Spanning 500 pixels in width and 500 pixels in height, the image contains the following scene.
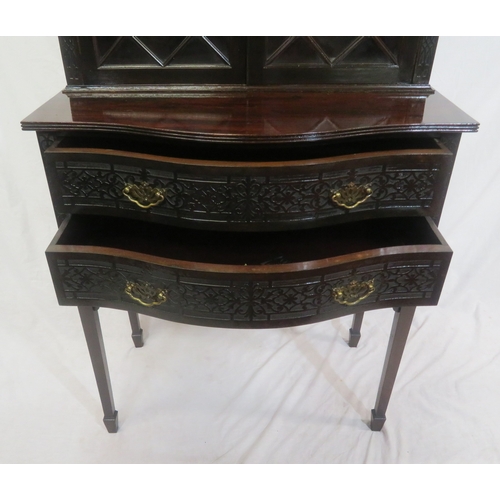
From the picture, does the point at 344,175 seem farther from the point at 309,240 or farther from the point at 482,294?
the point at 482,294

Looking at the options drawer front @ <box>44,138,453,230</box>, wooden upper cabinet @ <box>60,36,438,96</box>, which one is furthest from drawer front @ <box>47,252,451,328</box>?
wooden upper cabinet @ <box>60,36,438,96</box>

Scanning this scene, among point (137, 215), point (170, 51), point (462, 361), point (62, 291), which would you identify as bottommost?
point (462, 361)

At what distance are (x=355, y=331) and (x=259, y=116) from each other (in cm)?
89

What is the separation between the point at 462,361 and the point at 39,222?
156 cm

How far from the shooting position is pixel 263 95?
1135 mm

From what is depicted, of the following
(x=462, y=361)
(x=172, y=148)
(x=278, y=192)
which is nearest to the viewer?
(x=278, y=192)

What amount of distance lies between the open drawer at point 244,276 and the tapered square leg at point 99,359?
0.24 feet

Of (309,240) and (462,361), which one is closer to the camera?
(309,240)

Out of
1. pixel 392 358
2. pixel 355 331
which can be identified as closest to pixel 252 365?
pixel 355 331

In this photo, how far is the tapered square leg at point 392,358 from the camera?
1.13 m

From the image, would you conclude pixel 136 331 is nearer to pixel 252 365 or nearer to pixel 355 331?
pixel 252 365

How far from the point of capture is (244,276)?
3.11 feet
